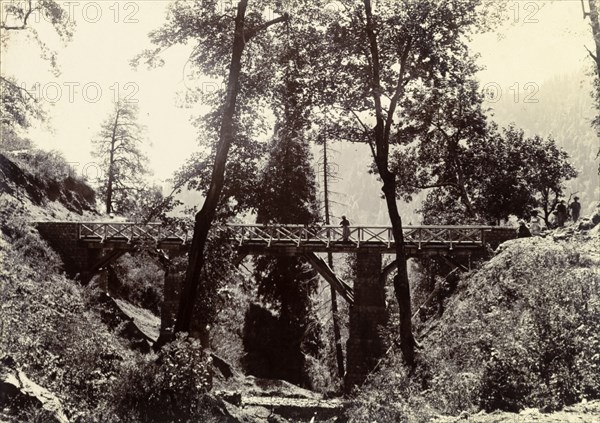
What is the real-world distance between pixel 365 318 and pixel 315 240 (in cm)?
345

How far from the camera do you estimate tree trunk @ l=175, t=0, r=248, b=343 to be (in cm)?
979

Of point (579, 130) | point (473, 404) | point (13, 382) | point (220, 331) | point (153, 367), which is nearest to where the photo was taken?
point (13, 382)

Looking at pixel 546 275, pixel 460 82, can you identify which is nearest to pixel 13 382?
pixel 546 275

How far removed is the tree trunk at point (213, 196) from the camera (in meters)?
9.79

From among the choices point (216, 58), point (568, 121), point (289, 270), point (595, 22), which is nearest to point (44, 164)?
point (289, 270)

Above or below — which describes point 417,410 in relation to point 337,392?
above

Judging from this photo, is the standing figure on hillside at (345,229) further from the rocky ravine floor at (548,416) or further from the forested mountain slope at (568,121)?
the forested mountain slope at (568,121)

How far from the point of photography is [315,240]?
20.4 m

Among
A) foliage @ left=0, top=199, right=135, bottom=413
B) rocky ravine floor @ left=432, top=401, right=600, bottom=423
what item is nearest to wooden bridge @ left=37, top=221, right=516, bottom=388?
foliage @ left=0, top=199, right=135, bottom=413

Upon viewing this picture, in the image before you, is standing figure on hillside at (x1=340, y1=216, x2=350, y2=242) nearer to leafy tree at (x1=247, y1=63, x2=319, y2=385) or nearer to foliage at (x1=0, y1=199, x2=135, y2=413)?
leafy tree at (x1=247, y1=63, x2=319, y2=385)

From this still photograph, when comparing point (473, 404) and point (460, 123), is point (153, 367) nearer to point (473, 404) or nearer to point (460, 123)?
point (473, 404)

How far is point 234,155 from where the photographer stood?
1119cm

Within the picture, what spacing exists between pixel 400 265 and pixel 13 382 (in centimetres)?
768

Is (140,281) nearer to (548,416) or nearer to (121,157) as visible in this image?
(121,157)
